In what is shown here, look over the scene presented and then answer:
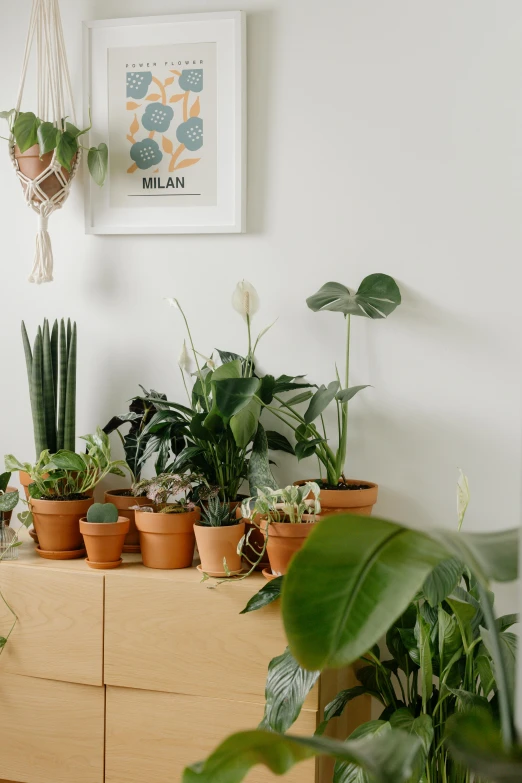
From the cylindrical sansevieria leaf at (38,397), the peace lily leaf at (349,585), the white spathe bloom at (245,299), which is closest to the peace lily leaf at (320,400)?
the white spathe bloom at (245,299)

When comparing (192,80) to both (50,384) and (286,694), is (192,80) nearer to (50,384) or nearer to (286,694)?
(50,384)

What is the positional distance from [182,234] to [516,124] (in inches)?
35.9

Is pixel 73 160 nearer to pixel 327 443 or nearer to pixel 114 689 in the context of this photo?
pixel 327 443

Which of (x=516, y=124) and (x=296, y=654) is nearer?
(x=296, y=654)

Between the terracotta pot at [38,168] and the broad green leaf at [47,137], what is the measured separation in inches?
1.1

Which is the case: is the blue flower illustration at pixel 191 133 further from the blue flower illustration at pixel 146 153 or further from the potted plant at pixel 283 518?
the potted plant at pixel 283 518

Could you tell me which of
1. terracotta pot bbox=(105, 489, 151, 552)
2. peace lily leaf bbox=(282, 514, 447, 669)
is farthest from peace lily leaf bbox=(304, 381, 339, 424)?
peace lily leaf bbox=(282, 514, 447, 669)

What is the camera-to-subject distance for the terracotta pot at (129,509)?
6.86ft

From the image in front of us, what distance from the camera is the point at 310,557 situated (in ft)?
2.63

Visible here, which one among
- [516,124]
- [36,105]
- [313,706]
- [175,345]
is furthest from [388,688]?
[36,105]

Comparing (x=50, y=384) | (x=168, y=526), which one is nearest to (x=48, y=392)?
(x=50, y=384)

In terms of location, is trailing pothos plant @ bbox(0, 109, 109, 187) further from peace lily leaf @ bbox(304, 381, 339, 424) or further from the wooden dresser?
the wooden dresser

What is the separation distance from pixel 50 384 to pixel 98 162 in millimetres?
627

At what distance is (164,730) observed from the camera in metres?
1.85
